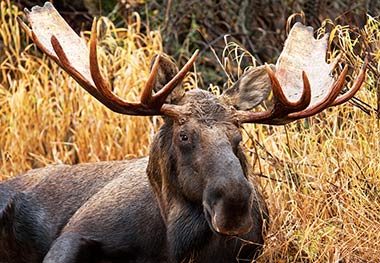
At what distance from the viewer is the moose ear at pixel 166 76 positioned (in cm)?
531

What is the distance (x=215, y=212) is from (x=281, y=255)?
1.16 m

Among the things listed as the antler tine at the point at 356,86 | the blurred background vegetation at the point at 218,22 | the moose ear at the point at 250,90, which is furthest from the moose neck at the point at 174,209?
the blurred background vegetation at the point at 218,22

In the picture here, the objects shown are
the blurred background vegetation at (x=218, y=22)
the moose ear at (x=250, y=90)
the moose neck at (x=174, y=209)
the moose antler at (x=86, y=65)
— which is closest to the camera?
the moose antler at (x=86, y=65)

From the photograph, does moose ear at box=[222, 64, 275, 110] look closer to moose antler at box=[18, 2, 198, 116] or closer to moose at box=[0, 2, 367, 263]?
moose at box=[0, 2, 367, 263]

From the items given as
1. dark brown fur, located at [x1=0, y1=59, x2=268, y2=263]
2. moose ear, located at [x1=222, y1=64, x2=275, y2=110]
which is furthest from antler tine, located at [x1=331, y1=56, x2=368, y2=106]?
dark brown fur, located at [x1=0, y1=59, x2=268, y2=263]

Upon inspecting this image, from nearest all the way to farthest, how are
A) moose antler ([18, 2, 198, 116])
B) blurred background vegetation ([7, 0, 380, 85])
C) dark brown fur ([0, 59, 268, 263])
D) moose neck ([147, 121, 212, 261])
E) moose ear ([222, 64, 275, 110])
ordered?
dark brown fur ([0, 59, 268, 263]), moose antler ([18, 2, 198, 116]), moose neck ([147, 121, 212, 261]), moose ear ([222, 64, 275, 110]), blurred background vegetation ([7, 0, 380, 85])

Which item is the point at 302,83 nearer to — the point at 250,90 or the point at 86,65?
the point at 250,90

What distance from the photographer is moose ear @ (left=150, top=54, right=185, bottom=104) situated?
5312 mm

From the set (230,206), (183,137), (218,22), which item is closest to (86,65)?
(183,137)

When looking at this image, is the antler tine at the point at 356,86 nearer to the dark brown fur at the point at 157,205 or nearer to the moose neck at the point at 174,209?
the dark brown fur at the point at 157,205

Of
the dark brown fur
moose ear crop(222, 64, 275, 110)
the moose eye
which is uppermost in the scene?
moose ear crop(222, 64, 275, 110)

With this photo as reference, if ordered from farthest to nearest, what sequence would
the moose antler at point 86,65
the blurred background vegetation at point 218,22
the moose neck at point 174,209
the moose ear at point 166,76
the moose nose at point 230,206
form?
the blurred background vegetation at point 218,22 → the moose ear at point 166,76 → the moose neck at point 174,209 → the moose antler at point 86,65 → the moose nose at point 230,206

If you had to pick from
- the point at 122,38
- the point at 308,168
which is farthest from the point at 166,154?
the point at 122,38

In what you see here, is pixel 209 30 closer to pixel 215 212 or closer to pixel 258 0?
pixel 258 0
